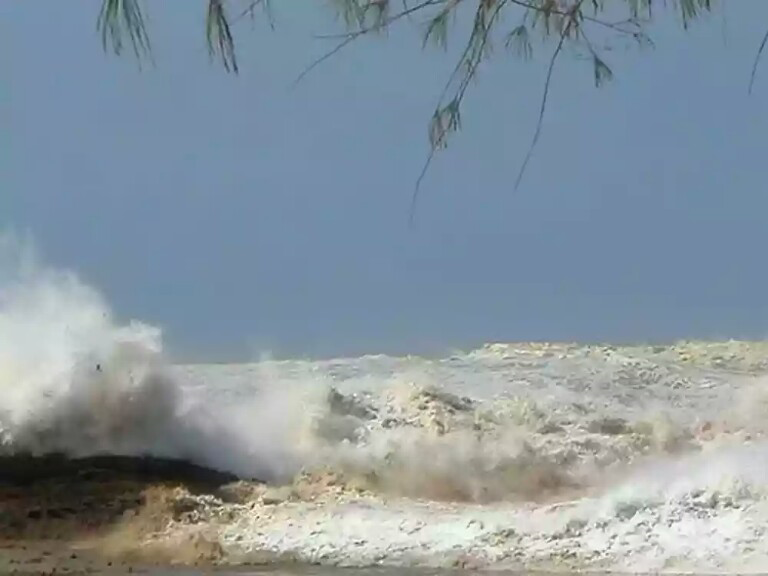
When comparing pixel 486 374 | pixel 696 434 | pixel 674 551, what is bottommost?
pixel 674 551

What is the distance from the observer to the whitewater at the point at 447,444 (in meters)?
11.6

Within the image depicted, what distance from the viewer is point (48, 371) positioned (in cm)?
1706

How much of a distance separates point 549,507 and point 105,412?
6616mm

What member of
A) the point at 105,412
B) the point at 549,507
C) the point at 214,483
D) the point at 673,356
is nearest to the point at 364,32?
the point at 549,507

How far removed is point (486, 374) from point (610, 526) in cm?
1082

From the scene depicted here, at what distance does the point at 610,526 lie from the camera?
1180 cm

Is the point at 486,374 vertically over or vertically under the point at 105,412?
over

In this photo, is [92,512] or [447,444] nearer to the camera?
[92,512]

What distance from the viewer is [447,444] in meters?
17.8

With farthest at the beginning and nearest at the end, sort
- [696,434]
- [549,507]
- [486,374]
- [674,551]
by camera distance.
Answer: [486,374]
[696,434]
[549,507]
[674,551]

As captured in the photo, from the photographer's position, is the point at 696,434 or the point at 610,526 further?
the point at 696,434

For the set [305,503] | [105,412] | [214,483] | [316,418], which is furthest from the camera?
[316,418]

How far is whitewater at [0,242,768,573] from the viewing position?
11586 mm

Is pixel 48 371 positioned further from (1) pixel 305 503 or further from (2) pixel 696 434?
(2) pixel 696 434
